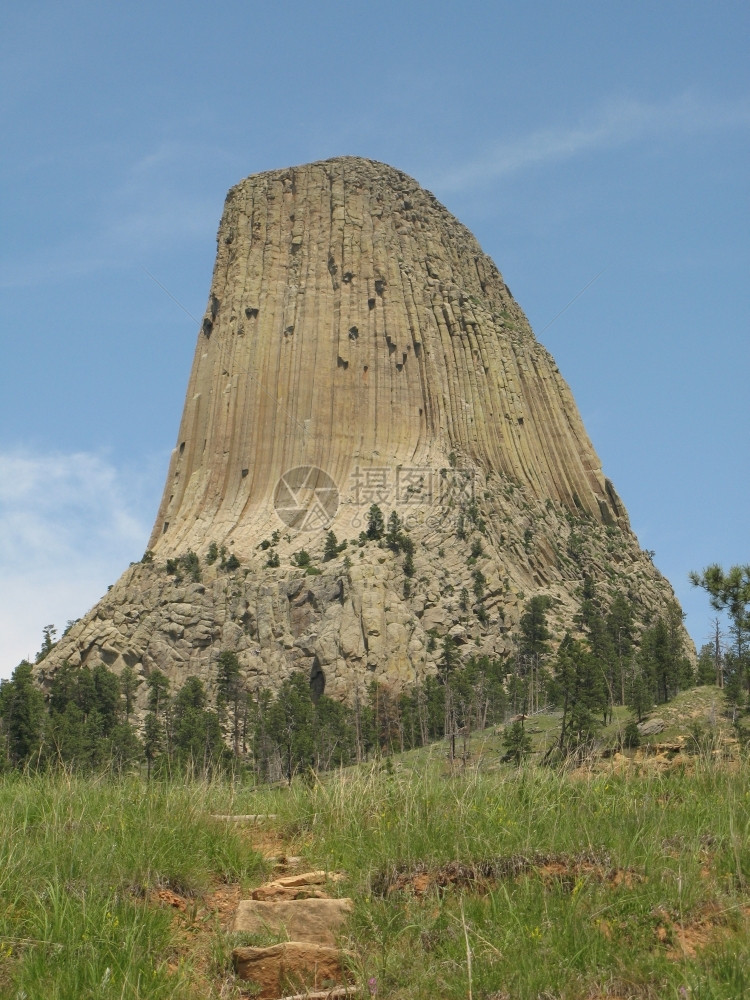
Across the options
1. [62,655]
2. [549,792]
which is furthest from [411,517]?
[549,792]

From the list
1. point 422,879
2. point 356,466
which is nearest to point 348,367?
point 356,466

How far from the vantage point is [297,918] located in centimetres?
681

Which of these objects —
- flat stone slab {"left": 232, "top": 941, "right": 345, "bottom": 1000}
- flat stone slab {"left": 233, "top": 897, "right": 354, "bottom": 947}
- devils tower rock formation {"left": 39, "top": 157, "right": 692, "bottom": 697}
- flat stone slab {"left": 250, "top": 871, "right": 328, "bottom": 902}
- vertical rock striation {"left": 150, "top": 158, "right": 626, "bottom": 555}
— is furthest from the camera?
vertical rock striation {"left": 150, "top": 158, "right": 626, "bottom": 555}

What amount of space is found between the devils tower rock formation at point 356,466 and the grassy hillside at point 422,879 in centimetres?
5885

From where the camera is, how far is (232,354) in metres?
97.2

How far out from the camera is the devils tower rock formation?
73.1m

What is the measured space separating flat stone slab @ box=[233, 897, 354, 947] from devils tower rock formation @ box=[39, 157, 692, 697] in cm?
6045

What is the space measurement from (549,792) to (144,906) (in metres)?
3.15

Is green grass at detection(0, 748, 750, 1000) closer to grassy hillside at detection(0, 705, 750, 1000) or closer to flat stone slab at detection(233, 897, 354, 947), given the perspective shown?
grassy hillside at detection(0, 705, 750, 1000)

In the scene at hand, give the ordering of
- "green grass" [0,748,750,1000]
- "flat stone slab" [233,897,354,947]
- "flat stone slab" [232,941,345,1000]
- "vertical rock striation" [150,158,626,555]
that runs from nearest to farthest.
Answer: "green grass" [0,748,750,1000]
"flat stone slab" [232,941,345,1000]
"flat stone slab" [233,897,354,947]
"vertical rock striation" [150,158,626,555]

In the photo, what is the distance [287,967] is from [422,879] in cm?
122

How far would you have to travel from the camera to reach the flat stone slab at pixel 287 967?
20.7 ft

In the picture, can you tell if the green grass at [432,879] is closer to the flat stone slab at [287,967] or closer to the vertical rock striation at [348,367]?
the flat stone slab at [287,967]

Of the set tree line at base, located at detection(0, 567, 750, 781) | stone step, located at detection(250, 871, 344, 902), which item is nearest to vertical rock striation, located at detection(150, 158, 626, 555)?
tree line at base, located at detection(0, 567, 750, 781)
